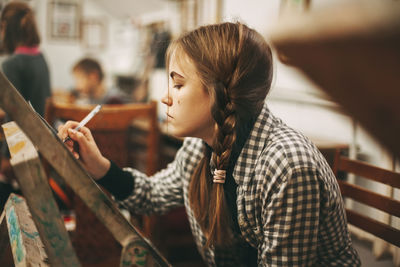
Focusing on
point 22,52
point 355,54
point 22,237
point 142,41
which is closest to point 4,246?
point 22,237

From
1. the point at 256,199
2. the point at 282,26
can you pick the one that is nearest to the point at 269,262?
the point at 256,199

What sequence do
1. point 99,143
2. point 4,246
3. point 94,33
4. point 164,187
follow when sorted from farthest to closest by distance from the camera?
1. point 94,33
2. point 99,143
3. point 164,187
4. point 4,246

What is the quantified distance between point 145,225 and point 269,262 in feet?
3.91

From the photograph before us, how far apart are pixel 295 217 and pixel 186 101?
0.99 ft

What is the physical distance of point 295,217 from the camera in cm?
67

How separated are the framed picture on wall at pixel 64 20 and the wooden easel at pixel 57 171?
5.35 meters

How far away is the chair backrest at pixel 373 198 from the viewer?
83 cm

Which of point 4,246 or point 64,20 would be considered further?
point 64,20

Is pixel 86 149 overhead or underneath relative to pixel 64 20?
underneath

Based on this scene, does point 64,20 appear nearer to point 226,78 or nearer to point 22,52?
point 22,52

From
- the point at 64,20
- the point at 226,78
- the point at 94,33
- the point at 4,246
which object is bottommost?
the point at 4,246

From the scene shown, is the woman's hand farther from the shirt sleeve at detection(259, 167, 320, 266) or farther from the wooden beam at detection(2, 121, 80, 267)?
the shirt sleeve at detection(259, 167, 320, 266)

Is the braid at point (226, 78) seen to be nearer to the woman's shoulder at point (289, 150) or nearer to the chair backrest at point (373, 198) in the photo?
the woman's shoulder at point (289, 150)

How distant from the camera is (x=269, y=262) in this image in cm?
69
